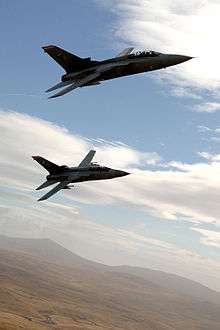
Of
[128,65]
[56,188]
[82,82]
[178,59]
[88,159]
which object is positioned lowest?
[56,188]

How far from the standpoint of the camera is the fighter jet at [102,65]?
5803cm

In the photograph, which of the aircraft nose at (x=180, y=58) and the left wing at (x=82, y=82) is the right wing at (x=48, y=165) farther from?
the aircraft nose at (x=180, y=58)

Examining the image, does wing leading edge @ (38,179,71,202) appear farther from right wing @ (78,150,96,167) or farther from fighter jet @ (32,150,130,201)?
right wing @ (78,150,96,167)

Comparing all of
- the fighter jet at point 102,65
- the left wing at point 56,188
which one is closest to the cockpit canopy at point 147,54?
the fighter jet at point 102,65

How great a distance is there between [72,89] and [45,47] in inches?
487

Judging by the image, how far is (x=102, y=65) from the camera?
62188 mm

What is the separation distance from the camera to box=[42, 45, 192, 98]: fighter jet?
58031 millimetres

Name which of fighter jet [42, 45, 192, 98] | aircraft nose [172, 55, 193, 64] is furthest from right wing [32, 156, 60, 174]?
aircraft nose [172, 55, 193, 64]

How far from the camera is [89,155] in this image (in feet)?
324

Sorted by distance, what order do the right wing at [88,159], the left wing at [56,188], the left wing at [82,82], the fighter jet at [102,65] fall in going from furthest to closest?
1. the right wing at [88,159]
2. the left wing at [56,188]
3. the fighter jet at [102,65]
4. the left wing at [82,82]

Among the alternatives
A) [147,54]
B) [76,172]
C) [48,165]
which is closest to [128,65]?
[147,54]

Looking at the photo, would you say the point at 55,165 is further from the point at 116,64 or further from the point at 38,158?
the point at 116,64

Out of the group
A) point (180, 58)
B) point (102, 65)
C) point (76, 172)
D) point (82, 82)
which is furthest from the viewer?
point (76, 172)

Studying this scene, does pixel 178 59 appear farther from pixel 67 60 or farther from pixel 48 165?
pixel 48 165
